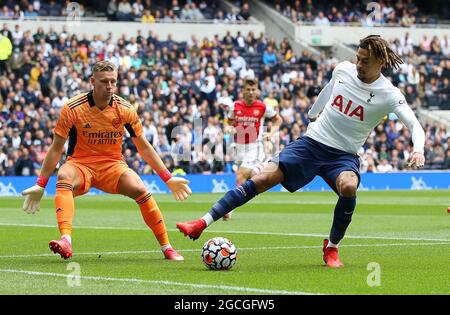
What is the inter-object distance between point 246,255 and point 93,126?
2250 mm

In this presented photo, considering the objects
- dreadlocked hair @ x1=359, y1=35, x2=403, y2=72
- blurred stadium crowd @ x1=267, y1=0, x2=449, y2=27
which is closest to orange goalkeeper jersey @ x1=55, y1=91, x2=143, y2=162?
dreadlocked hair @ x1=359, y1=35, x2=403, y2=72

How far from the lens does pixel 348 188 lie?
10.3 m

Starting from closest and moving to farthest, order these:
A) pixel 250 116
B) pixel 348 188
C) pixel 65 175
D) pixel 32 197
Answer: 1. pixel 348 188
2. pixel 32 197
3. pixel 65 175
4. pixel 250 116

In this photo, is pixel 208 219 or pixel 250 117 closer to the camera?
pixel 208 219

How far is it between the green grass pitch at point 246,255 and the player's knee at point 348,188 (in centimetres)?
72

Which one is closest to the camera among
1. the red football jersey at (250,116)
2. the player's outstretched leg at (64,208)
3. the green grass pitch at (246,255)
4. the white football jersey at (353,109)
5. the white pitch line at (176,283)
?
the white pitch line at (176,283)

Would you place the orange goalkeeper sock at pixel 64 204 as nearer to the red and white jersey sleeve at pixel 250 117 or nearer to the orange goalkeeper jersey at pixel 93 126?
the orange goalkeeper jersey at pixel 93 126

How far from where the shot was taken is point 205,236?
14984 millimetres

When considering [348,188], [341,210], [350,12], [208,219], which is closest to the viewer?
[348,188]

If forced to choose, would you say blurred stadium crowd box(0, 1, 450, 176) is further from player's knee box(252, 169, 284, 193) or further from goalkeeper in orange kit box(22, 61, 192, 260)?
player's knee box(252, 169, 284, 193)

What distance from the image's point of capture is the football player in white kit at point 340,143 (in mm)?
10438

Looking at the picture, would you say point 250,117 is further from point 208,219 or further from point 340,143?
point 208,219

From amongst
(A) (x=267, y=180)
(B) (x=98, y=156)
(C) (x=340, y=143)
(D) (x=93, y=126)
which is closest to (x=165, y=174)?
(B) (x=98, y=156)

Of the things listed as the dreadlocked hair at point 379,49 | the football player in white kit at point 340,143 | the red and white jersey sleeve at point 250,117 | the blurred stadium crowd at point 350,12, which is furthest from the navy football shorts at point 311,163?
the blurred stadium crowd at point 350,12
